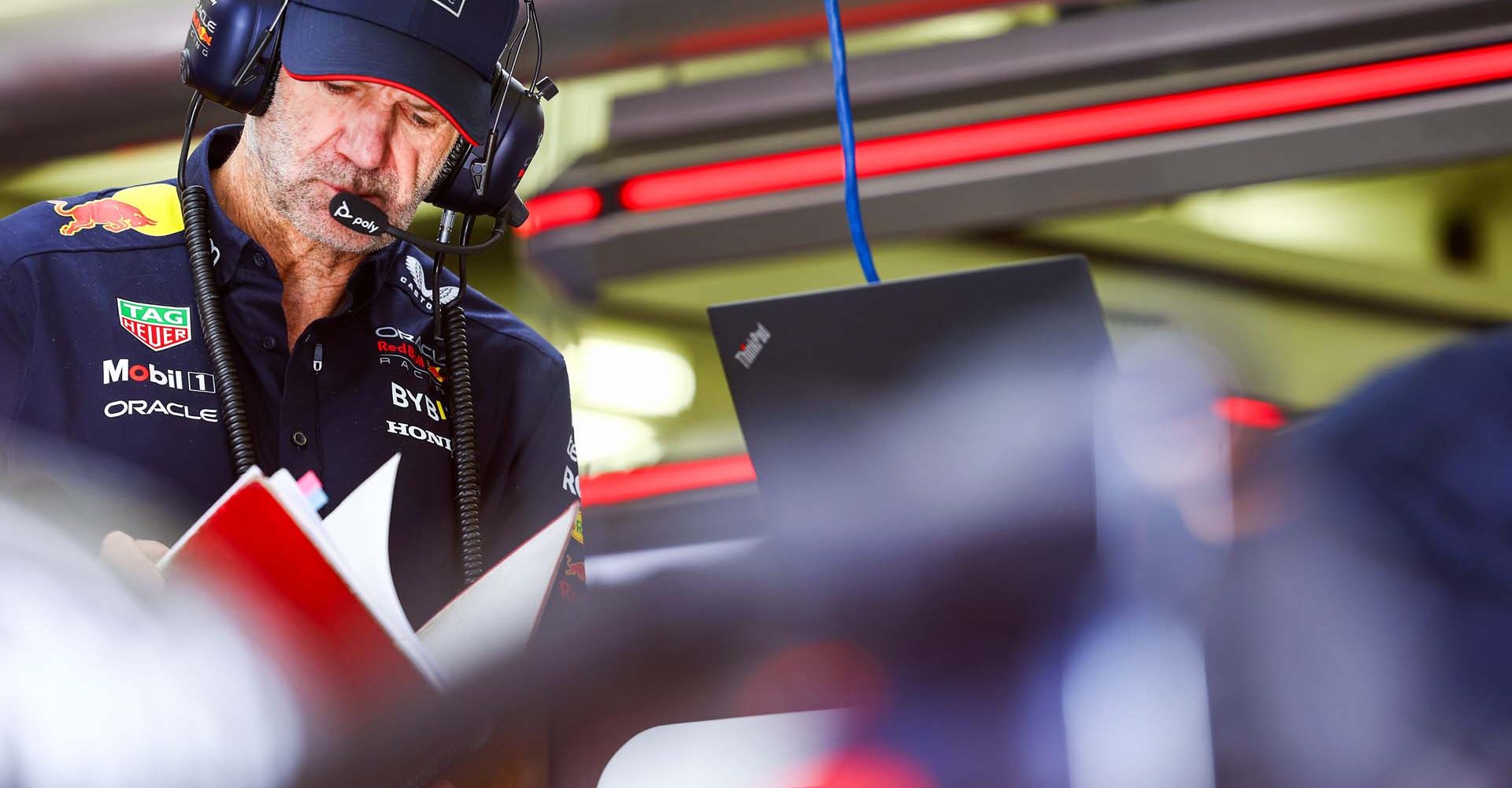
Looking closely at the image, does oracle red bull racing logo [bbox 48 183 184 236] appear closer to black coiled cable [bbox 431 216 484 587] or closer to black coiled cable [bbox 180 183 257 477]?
black coiled cable [bbox 180 183 257 477]

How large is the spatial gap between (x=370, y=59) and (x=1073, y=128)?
59.8 inches

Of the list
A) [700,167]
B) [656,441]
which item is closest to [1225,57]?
[700,167]

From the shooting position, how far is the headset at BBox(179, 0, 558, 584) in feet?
4.01

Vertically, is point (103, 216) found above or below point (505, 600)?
above

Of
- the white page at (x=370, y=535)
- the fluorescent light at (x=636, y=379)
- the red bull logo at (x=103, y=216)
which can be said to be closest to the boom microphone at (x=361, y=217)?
the red bull logo at (x=103, y=216)

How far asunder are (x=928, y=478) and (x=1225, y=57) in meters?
1.81

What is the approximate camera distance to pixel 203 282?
123cm

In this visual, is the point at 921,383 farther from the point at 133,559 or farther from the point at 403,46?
the point at 403,46

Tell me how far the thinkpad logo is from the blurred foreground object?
0.37 metres

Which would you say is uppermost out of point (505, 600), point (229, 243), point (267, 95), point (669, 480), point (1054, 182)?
point (267, 95)

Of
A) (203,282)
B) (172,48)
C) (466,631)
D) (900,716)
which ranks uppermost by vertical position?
(172,48)

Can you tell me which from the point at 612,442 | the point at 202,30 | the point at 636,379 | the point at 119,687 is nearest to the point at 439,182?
the point at 202,30

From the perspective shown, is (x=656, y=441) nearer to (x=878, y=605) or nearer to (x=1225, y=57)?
(x=1225, y=57)

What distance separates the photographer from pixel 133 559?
29.5 inches
